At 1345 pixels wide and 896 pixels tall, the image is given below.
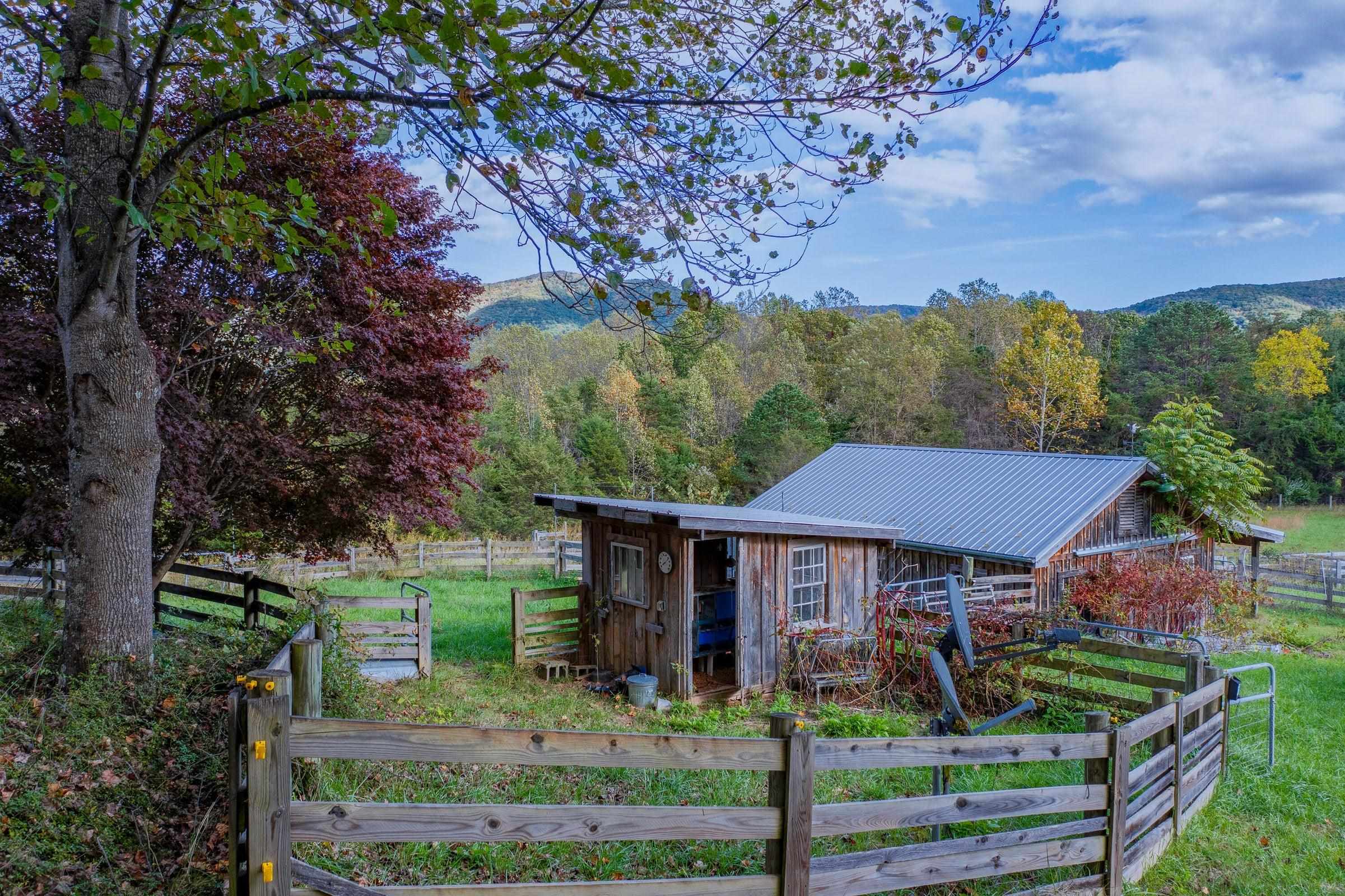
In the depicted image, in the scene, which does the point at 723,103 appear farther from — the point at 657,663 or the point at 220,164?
the point at 657,663

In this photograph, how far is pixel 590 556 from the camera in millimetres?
12164

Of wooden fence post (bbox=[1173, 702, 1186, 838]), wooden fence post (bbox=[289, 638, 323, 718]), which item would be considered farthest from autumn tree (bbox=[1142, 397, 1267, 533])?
wooden fence post (bbox=[289, 638, 323, 718])

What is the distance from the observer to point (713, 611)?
11555 mm

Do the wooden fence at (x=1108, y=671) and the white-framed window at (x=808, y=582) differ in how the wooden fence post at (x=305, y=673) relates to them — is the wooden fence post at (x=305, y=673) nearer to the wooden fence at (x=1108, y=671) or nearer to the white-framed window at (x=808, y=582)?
the wooden fence at (x=1108, y=671)

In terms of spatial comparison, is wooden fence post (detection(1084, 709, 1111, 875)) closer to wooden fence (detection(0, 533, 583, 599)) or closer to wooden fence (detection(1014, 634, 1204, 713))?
wooden fence (detection(1014, 634, 1204, 713))

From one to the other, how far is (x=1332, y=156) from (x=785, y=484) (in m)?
47.9

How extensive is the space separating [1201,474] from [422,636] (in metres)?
16.5

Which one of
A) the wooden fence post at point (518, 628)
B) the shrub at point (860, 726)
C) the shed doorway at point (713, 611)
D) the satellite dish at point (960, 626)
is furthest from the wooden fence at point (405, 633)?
the satellite dish at point (960, 626)

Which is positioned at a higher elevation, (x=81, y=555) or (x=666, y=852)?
(x=81, y=555)

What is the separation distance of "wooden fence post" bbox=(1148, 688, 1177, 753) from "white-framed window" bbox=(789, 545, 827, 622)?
5901mm

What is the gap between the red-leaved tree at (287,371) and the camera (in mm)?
6520

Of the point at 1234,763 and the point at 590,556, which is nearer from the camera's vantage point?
the point at 1234,763

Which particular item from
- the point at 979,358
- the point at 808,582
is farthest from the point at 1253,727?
the point at 979,358

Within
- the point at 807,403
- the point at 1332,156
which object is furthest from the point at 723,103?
the point at 1332,156
